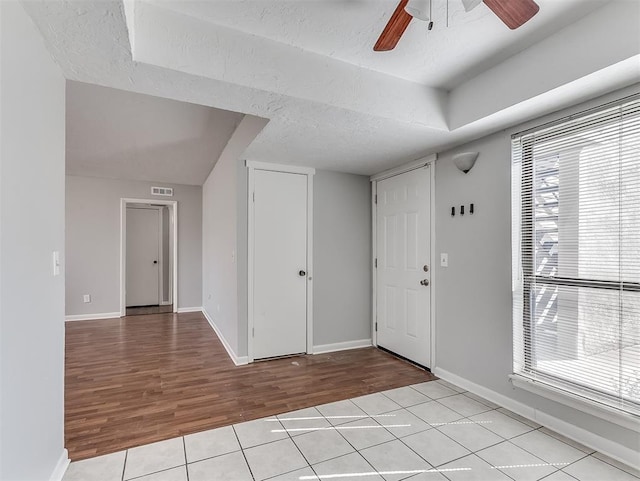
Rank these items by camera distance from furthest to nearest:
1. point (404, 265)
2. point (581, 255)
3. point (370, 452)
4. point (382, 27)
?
1. point (404, 265)
2. point (581, 255)
3. point (370, 452)
4. point (382, 27)

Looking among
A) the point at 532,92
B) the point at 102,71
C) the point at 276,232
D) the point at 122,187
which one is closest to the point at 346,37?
→ the point at 532,92

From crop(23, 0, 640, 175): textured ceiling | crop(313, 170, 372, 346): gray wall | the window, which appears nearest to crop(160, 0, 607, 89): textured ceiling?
crop(23, 0, 640, 175): textured ceiling

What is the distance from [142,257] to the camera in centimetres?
668

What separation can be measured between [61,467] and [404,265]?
10.3 feet

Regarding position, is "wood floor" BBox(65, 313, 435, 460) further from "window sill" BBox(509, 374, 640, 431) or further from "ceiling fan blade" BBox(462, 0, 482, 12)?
"ceiling fan blade" BBox(462, 0, 482, 12)

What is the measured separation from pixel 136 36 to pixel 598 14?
2.30 metres

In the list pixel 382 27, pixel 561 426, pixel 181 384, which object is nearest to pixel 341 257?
pixel 181 384

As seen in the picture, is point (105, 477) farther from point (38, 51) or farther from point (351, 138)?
point (351, 138)

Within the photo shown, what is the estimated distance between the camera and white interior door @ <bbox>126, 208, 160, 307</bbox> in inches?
259

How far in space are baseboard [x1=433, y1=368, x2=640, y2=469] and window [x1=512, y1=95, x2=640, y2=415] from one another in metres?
0.22

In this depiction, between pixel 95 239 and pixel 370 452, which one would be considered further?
pixel 95 239

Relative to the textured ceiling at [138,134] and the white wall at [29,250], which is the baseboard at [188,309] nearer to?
the textured ceiling at [138,134]

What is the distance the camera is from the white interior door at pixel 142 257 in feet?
21.5

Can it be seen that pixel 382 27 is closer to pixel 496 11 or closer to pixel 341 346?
pixel 496 11
